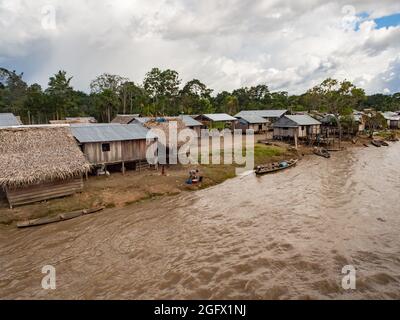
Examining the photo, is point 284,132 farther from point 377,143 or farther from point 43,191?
point 43,191

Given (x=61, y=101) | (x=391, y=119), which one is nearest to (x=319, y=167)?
(x=61, y=101)

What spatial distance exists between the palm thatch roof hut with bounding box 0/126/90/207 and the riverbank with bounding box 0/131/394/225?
0.62 m

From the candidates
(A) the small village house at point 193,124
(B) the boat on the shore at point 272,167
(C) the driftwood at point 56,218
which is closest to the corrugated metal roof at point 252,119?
(A) the small village house at point 193,124

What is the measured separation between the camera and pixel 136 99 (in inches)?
2196

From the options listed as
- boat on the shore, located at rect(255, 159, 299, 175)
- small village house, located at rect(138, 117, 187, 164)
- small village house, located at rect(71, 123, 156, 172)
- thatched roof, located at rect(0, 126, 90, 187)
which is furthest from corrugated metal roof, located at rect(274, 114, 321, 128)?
thatched roof, located at rect(0, 126, 90, 187)

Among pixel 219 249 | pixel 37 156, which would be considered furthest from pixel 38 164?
pixel 219 249

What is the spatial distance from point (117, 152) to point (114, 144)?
640 millimetres

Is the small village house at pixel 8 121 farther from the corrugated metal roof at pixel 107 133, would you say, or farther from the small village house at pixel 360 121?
the small village house at pixel 360 121

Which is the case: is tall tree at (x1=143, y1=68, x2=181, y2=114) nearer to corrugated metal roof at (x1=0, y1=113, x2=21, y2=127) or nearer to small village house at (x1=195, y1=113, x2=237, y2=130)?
small village house at (x1=195, y1=113, x2=237, y2=130)

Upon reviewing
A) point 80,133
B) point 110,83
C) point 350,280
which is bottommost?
point 350,280

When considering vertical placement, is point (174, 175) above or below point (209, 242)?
above

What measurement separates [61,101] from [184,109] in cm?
2179
